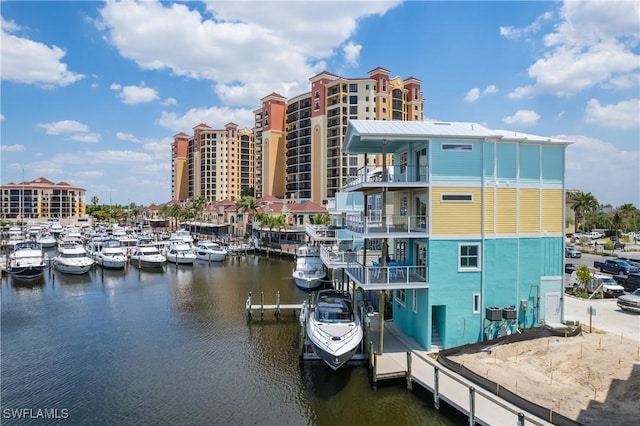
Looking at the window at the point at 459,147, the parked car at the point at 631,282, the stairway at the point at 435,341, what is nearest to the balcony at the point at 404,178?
the window at the point at 459,147

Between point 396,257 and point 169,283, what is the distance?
27739 mm

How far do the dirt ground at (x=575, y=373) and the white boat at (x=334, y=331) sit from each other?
14.8 ft

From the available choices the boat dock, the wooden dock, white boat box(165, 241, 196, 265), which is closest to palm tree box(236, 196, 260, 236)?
white boat box(165, 241, 196, 265)

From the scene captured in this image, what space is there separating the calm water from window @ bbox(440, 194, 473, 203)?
8690 millimetres

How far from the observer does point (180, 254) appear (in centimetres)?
5628

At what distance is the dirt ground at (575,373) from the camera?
13.5 metres

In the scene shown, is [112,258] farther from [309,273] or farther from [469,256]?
[469,256]

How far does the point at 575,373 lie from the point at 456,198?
845cm

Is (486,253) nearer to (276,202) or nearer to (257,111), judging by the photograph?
(276,202)

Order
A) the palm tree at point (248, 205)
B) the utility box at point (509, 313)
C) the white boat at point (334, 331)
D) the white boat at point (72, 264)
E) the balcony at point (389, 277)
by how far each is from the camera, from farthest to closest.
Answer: the palm tree at point (248, 205) < the white boat at point (72, 264) < the balcony at point (389, 277) < the utility box at point (509, 313) < the white boat at point (334, 331)

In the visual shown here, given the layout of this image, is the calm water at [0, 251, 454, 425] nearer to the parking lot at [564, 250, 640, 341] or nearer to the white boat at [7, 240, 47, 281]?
the white boat at [7, 240, 47, 281]

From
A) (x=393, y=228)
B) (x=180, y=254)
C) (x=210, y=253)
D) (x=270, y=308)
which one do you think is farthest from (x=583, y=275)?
(x=180, y=254)

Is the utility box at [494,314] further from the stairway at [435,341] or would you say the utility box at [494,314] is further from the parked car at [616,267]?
the parked car at [616,267]

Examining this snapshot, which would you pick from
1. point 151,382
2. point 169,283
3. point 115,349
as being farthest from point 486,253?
point 169,283
